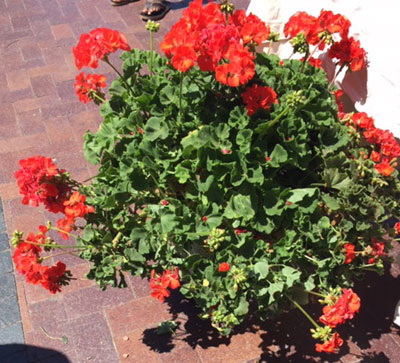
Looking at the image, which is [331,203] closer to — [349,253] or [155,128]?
[349,253]

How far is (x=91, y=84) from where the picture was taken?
236 cm

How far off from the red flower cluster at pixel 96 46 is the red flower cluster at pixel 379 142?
1.02 m

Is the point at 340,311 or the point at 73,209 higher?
the point at 340,311

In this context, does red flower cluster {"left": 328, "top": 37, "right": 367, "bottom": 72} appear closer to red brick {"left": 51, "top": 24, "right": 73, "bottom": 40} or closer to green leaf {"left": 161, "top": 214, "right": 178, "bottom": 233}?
green leaf {"left": 161, "top": 214, "right": 178, "bottom": 233}

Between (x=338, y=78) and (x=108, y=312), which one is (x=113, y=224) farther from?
(x=338, y=78)

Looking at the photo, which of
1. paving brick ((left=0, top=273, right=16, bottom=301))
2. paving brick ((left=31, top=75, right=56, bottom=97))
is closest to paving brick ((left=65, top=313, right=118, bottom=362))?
paving brick ((left=0, top=273, right=16, bottom=301))

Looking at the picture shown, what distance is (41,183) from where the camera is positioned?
6.56ft

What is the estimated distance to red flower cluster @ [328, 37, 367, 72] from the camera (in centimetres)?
217

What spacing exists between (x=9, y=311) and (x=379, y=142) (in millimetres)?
1879

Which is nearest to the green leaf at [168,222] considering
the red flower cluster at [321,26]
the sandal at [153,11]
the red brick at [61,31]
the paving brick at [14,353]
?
the red flower cluster at [321,26]

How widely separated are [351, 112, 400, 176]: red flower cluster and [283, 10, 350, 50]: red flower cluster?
1.19 ft

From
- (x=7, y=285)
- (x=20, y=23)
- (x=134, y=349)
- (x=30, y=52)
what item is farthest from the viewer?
(x=20, y=23)

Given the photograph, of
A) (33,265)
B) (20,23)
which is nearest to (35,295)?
(33,265)

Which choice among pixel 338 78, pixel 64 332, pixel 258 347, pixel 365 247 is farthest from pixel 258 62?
pixel 64 332
